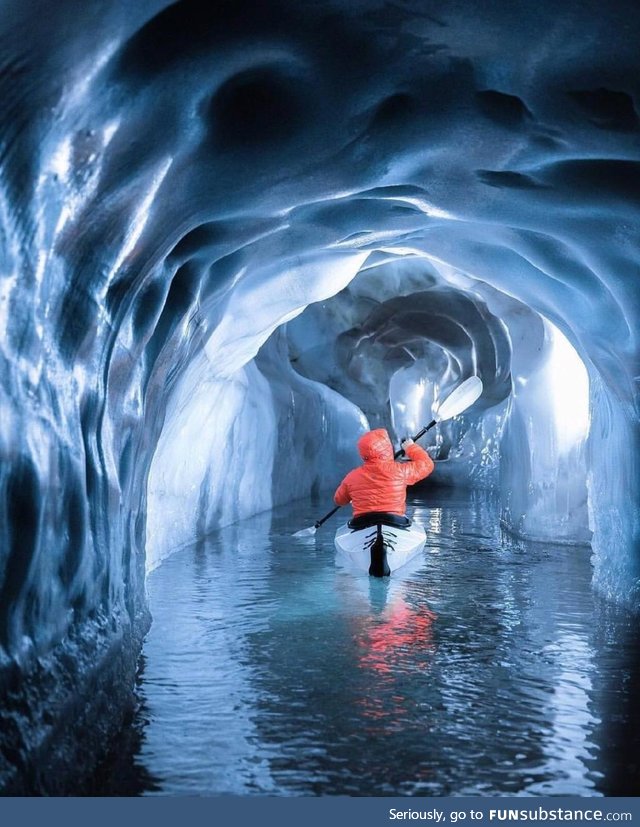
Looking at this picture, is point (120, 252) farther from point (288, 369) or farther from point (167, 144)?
point (288, 369)

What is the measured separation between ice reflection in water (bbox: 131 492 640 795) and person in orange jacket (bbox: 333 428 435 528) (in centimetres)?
86

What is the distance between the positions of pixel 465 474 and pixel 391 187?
761 inches

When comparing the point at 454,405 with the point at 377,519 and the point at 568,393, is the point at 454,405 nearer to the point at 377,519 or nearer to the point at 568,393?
the point at 568,393

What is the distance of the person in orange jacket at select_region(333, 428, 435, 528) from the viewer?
364 inches

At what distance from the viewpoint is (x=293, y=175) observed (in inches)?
198

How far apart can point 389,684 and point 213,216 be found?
9.14 ft

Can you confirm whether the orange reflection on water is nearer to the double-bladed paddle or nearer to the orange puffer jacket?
the orange puffer jacket

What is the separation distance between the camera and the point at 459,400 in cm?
1220

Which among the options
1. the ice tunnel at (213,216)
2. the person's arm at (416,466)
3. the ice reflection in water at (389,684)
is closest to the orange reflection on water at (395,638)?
the ice reflection in water at (389,684)

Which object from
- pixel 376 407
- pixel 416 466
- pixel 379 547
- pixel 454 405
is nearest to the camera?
pixel 379 547

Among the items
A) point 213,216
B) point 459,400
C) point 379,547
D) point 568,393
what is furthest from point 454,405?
point 213,216

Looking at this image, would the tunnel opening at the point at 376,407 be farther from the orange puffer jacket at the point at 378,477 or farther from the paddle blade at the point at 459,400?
the orange puffer jacket at the point at 378,477

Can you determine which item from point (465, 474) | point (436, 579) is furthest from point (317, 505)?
point (436, 579)

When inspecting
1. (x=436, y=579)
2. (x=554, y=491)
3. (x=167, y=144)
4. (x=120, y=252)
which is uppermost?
(x=167, y=144)
